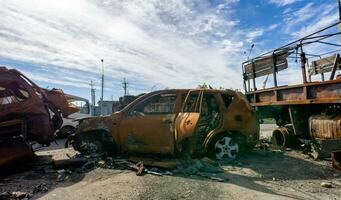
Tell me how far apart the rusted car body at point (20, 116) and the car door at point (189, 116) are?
11.2ft

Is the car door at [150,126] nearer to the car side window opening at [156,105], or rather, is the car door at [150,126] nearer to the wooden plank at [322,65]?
the car side window opening at [156,105]

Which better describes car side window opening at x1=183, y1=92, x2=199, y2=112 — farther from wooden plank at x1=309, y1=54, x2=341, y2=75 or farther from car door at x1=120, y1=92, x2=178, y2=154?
wooden plank at x1=309, y1=54, x2=341, y2=75

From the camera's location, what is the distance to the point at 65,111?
360 inches

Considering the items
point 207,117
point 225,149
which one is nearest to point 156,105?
point 207,117

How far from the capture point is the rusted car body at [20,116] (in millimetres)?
6882

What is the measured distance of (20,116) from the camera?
288 inches

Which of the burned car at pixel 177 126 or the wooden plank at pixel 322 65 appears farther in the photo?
the wooden plank at pixel 322 65

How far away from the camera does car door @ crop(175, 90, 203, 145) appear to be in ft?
22.4

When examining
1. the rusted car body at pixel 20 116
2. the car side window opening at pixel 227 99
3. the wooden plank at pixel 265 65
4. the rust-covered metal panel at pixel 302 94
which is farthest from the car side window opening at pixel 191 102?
the rusted car body at pixel 20 116

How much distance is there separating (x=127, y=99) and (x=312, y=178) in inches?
258

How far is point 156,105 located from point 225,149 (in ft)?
6.71

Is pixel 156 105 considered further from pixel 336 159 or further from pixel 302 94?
pixel 336 159

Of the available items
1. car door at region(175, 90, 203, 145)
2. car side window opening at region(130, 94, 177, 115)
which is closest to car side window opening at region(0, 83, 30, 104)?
car side window opening at region(130, 94, 177, 115)

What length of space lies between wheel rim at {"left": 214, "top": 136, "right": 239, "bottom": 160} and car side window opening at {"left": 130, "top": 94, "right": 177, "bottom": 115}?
1.49 m
